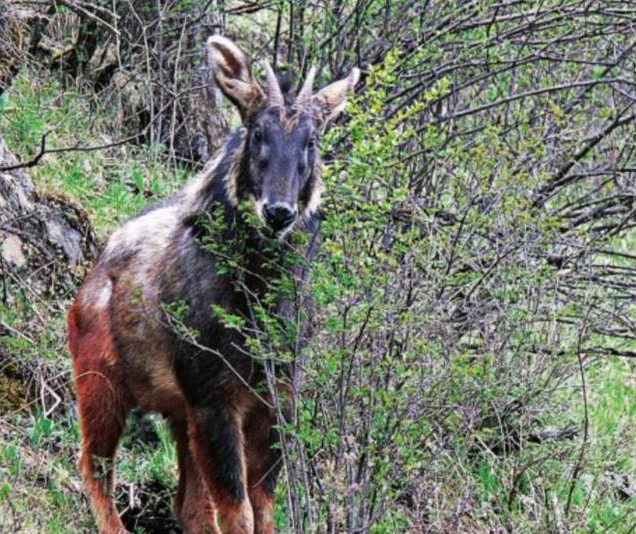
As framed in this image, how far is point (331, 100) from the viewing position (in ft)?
21.0

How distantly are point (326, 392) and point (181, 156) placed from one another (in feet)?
17.2

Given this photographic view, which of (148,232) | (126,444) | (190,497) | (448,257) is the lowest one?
(126,444)

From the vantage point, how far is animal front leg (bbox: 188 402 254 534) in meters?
6.15

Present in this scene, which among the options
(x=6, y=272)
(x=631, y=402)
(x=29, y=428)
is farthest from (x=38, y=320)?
(x=631, y=402)

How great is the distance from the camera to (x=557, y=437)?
24.9ft

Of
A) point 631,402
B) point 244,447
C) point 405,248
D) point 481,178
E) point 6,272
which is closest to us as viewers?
point 405,248

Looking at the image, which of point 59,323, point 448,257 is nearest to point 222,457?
point 448,257

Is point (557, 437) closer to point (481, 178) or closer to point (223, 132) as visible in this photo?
point (481, 178)

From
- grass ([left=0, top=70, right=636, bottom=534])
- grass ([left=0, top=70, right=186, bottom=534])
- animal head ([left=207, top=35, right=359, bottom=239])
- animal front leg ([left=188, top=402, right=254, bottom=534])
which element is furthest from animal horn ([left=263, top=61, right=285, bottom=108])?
grass ([left=0, top=70, right=636, bottom=534])

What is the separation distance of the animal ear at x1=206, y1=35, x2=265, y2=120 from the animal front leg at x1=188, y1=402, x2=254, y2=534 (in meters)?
1.42

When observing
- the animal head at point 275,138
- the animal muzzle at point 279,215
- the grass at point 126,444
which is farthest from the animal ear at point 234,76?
the grass at point 126,444

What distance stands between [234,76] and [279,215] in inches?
40.2

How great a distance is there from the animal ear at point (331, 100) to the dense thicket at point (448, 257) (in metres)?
0.34

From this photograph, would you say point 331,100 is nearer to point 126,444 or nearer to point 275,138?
point 275,138
